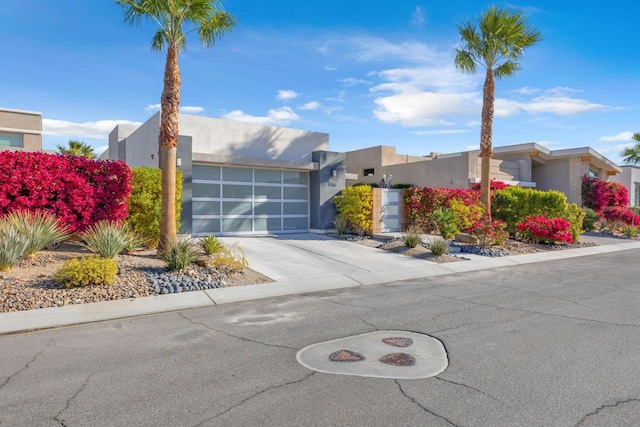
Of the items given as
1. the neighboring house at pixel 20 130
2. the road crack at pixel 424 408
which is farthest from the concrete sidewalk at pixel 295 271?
the neighboring house at pixel 20 130

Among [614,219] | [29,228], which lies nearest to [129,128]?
[29,228]

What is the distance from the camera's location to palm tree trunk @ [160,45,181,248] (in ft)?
35.4

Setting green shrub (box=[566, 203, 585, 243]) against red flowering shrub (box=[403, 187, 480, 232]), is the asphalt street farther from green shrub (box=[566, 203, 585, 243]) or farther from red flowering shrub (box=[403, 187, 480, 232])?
green shrub (box=[566, 203, 585, 243])

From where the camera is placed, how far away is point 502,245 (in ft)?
52.4

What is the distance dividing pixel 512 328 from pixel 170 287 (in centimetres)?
623

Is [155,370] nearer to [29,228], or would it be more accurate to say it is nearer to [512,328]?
[512,328]

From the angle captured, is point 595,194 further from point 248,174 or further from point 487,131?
point 248,174

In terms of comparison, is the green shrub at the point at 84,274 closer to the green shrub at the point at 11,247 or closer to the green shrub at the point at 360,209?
the green shrub at the point at 11,247

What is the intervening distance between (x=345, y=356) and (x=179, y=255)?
18.7 ft

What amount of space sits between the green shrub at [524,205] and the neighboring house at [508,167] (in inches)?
165

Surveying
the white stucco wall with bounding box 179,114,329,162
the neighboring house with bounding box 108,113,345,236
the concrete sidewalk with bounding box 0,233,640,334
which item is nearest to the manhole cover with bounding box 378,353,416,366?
the concrete sidewalk with bounding box 0,233,640,334

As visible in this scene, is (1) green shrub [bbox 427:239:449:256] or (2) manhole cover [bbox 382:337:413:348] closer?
(2) manhole cover [bbox 382:337:413:348]

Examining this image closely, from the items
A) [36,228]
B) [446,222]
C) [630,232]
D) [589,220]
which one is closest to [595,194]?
[589,220]

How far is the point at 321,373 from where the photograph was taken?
4.47m
